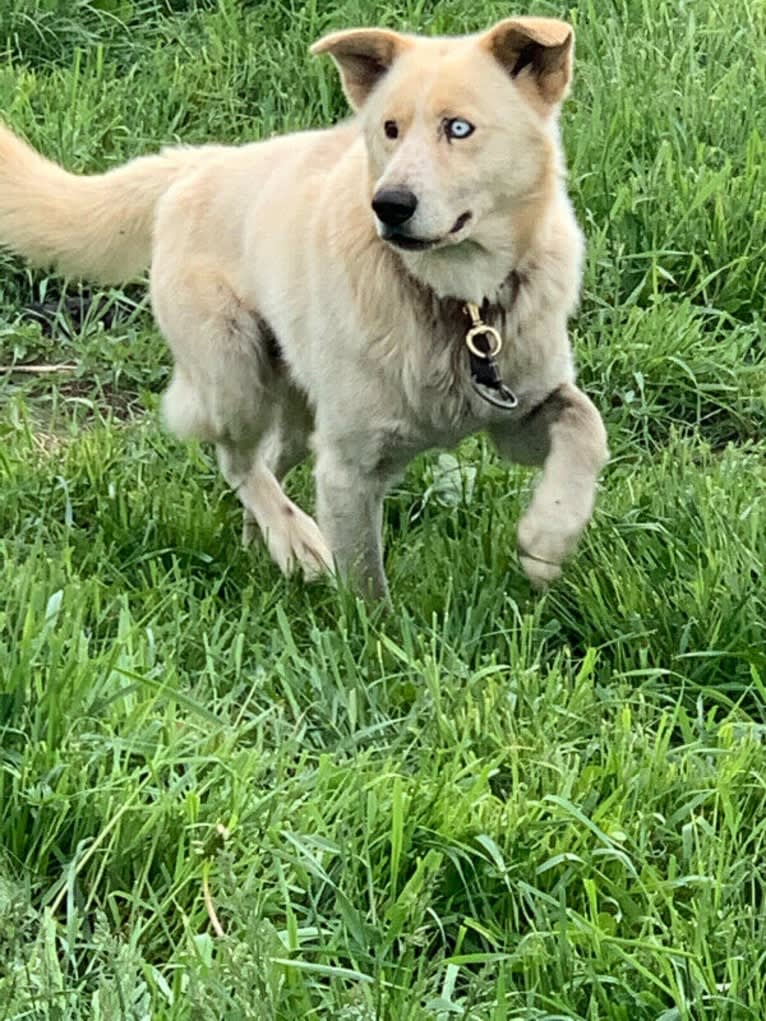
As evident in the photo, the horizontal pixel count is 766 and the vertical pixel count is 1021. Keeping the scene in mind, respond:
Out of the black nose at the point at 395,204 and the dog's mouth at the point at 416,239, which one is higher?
the black nose at the point at 395,204

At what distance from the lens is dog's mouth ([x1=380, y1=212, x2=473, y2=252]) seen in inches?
118

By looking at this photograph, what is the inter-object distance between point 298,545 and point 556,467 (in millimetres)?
794

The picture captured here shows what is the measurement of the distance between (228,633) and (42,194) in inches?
56.2

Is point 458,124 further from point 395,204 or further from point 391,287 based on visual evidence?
point 391,287

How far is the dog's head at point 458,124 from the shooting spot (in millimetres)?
3014

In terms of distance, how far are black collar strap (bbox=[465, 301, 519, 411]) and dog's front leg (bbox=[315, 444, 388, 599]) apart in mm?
339

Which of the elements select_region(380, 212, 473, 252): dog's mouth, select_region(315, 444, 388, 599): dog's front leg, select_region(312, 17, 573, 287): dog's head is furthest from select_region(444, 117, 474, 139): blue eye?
select_region(315, 444, 388, 599): dog's front leg

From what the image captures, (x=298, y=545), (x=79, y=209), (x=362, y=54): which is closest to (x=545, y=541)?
(x=298, y=545)

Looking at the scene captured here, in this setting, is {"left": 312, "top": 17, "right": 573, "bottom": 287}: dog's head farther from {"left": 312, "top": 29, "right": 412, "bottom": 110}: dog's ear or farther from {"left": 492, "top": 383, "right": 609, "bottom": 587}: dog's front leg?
{"left": 492, "top": 383, "right": 609, "bottom": 587}: dog's front leg

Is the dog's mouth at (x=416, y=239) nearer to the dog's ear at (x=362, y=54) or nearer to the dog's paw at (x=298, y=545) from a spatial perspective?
the dog's ear at (x=362, y=54)

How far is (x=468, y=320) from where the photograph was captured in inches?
131

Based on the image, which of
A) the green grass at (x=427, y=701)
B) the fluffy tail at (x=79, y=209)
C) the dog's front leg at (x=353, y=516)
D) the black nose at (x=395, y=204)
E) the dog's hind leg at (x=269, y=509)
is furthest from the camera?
the fluffy tail at (x=79, y=209)

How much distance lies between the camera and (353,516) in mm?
3502

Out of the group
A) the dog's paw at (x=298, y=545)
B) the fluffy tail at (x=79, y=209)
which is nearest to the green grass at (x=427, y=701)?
the dog's paw at (x=298, y=545)
